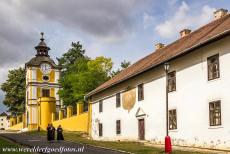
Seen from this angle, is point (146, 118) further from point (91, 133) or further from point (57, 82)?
point (57, 82)

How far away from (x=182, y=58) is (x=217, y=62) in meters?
3.11

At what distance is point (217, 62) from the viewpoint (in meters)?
21.2

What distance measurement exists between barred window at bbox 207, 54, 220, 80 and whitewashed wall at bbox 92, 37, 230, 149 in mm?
234

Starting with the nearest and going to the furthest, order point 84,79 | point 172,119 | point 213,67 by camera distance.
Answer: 1. point 213,67
2. point 172,119
3. point 84,79

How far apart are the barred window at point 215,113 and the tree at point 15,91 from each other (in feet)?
205

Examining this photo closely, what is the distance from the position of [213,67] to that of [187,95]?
2.56 m

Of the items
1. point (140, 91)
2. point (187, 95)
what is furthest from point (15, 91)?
point (187, 95)

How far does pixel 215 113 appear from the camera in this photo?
21.2 meters

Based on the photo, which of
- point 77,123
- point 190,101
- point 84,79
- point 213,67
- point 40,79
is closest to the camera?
point 213,67

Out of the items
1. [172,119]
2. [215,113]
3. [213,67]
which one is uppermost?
[213,67]

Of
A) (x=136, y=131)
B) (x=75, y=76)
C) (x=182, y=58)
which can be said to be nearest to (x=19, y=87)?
(x=75, y=76)

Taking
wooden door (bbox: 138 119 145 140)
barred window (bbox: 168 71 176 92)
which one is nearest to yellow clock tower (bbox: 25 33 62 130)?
wooden door (bbox: 138 119 145 140)

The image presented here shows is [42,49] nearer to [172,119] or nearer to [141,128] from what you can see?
[141,128]

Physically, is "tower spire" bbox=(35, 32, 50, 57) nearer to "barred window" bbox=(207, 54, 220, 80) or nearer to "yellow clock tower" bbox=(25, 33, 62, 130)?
"yellow clock tower" bbox=(25, 33, 62, 130)
